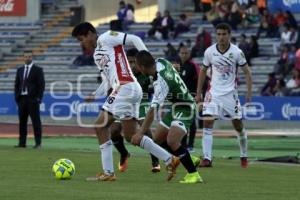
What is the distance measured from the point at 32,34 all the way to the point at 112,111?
3455cm

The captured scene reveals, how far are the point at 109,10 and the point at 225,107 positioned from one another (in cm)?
3177

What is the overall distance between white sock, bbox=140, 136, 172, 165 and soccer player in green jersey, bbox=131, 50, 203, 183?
67mm

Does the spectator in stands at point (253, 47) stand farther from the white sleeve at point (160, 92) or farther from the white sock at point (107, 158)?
the white sleeve at point (160, 92)

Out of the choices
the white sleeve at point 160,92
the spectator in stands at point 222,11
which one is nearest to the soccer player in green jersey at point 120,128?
the white sleeve at point 160,92

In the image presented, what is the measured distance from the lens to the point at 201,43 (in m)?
39.5

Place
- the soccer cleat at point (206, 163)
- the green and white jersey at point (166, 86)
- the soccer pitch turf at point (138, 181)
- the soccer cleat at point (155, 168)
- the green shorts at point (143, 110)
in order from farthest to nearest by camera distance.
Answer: the soccer cleat at point (206, 163) → the green shorts at point (143, 110) → the soccer cleat at point (155, 168) → the green and white jersey at point (166, 86) → the soccer pitch turf at point (138, 181)

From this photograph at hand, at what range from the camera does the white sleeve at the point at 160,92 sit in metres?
14.4

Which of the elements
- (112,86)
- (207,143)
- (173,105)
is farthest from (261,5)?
(173,105)

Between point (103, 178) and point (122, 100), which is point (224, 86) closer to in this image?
point (122, 100)

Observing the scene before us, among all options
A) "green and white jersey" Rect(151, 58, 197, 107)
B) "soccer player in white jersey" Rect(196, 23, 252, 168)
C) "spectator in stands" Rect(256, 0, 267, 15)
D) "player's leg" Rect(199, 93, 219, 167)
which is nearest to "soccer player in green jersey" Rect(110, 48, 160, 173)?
"soccer player in white jersey" Rect(196, 23, 252, 168)

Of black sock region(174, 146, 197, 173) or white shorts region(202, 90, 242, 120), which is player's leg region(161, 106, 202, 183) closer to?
black sock region(174, 146, 197, 173)

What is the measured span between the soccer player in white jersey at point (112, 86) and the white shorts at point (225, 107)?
3.40m

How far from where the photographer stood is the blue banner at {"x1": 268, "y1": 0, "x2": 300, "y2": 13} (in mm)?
39906

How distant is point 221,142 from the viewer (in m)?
27.4
